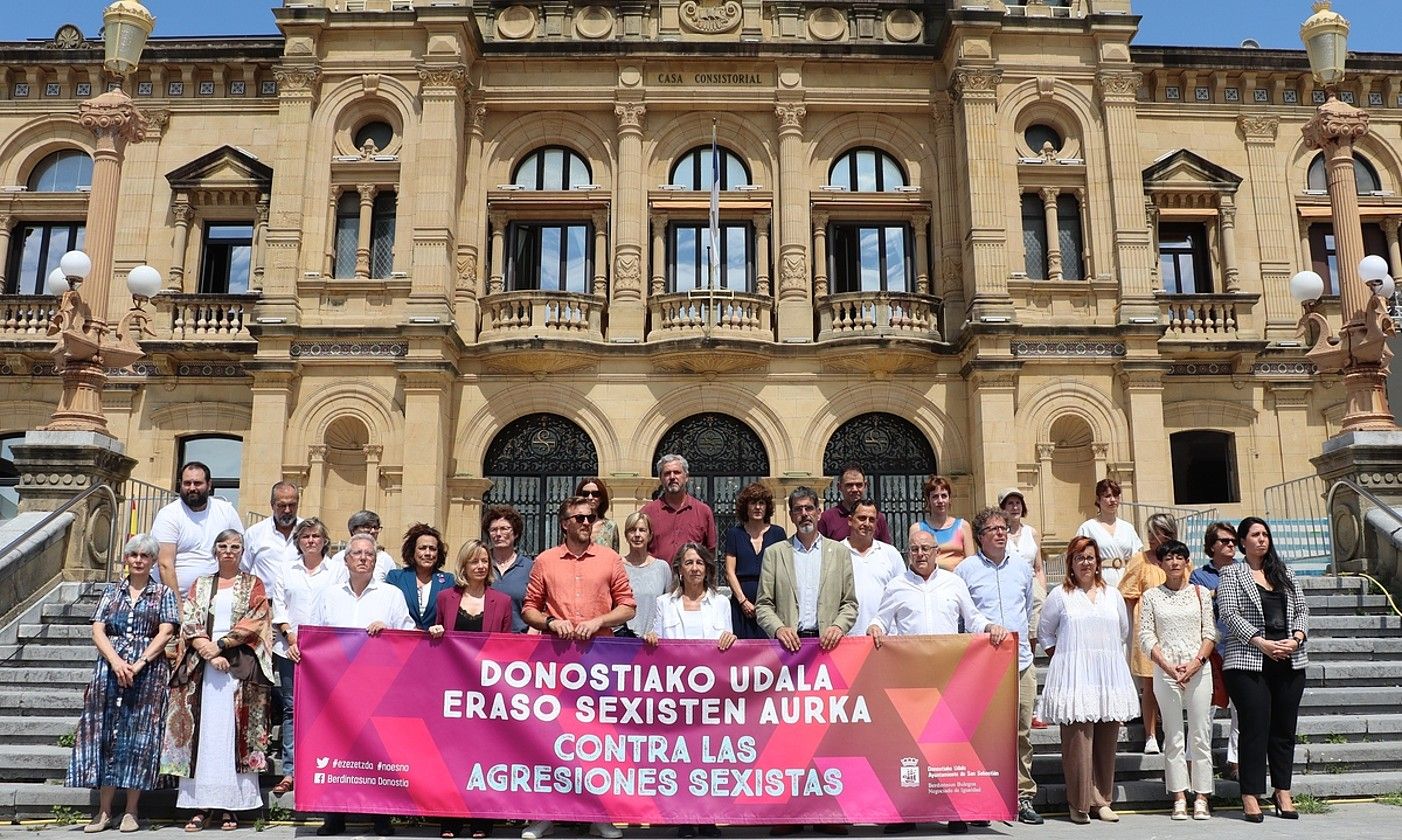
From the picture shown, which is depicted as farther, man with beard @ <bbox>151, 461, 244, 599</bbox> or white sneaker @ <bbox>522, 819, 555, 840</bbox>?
man with beard @ <bbox>151, 461, 244, 599</bbox>

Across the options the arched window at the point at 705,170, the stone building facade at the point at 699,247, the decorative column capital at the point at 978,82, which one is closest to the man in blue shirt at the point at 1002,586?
the stone building facade at the point at 699,247

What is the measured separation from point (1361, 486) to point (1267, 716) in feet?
23.2

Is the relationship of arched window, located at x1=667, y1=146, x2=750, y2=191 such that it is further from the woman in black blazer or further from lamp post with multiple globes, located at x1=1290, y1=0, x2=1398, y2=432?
the woman in black blazer

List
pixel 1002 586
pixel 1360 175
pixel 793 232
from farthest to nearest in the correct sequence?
pixel 1360 175
pixel 793 232
pixel 1002 586

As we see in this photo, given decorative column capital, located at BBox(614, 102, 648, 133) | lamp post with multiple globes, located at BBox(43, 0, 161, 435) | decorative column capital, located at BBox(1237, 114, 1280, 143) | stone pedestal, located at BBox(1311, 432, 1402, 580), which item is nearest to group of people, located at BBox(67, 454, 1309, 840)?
stone pedestal, located at BBox(1311, 432, 1402, 580)

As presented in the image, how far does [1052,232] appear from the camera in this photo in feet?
72.0

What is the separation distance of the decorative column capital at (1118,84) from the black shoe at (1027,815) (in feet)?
57.6

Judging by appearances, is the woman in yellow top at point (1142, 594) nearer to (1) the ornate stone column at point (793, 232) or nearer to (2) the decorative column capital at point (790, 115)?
(1) the ornate stone column at point (793, 232)

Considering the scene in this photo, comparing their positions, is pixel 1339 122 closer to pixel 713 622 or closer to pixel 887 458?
pixel 887 458

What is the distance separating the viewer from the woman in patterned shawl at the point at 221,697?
8.33 meters

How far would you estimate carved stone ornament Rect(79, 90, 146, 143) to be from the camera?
15.2 metres

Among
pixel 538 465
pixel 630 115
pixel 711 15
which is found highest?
pixel 711 15

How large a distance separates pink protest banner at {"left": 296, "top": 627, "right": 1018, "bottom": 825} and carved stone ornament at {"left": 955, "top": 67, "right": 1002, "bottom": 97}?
16.2 m

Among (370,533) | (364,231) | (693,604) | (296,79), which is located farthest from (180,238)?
(693,604)
